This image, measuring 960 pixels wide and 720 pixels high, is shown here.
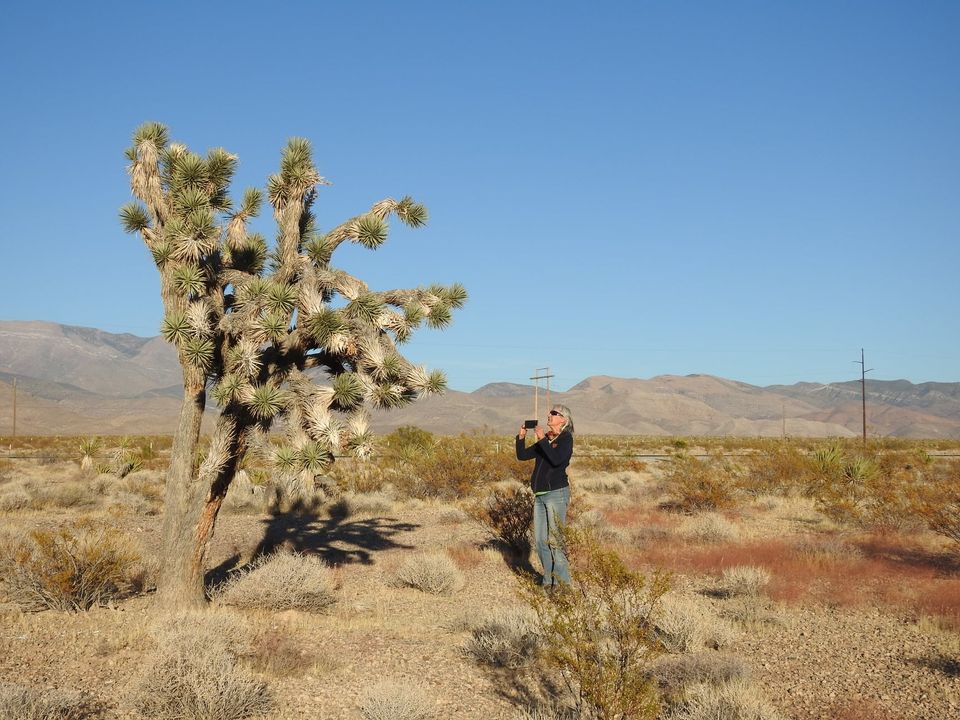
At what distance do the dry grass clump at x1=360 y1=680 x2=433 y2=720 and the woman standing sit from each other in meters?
2.81

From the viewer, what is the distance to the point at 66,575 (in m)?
7.34

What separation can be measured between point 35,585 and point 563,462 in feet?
18.0

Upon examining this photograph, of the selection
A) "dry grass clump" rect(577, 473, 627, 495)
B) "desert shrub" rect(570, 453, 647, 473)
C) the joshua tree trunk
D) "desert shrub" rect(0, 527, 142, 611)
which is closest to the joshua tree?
the joshua tree trunk

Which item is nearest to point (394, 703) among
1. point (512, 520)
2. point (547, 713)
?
point (547, 713)

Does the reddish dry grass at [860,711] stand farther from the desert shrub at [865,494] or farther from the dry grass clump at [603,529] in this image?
the desert shrub at [865,494]

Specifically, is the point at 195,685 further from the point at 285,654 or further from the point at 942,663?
the point at 942,663

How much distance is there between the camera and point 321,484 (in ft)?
56.2

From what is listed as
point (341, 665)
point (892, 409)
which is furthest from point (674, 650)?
point (892, 409)

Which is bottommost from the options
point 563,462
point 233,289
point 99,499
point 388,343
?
point 99,499

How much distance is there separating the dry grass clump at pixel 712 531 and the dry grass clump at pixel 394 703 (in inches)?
311

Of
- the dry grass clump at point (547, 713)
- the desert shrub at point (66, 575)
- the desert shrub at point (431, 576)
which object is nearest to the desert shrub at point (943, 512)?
the desert shrub at point (431, 576)

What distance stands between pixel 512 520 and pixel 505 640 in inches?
191

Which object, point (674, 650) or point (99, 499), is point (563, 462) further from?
point (99, 499)

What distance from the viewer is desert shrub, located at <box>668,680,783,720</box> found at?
15.6ft
